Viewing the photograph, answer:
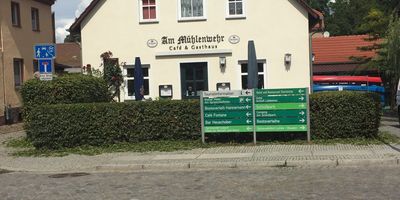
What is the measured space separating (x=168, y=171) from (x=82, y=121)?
4131 millimetres

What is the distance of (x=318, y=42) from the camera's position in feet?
134

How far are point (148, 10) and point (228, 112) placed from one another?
426 inches

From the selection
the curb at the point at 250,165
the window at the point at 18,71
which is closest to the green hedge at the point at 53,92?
the curb at the point at 250,165

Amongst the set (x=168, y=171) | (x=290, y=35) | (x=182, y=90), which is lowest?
(x=168, y=171)

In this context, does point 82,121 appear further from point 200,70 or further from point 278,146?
point 200,70

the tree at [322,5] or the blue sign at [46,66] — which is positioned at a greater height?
the tree at [322,5]

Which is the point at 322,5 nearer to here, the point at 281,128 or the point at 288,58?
the point at 288,58

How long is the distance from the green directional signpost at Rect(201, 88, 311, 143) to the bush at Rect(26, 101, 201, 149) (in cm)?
42

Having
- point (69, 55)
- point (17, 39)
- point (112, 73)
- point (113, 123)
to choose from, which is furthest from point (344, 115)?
point (69, 55)

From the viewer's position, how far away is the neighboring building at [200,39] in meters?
23.8

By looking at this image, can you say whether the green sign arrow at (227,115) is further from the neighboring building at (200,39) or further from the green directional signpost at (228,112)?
the neighboring building at (200,39)

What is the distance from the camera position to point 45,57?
15695 millimetres

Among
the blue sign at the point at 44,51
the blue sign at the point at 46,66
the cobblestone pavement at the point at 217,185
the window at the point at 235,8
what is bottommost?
the cobblestone pavement at the point at 217,185

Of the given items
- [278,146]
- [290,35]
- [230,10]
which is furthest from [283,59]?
[278,146]
